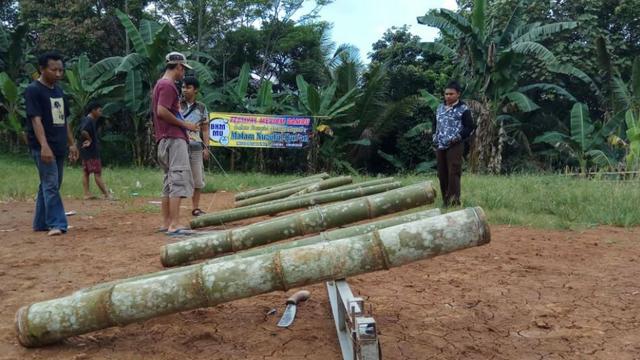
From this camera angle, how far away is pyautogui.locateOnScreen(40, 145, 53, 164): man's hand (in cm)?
442

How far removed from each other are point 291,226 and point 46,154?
250cm

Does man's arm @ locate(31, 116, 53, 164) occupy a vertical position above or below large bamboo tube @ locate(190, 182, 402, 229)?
above

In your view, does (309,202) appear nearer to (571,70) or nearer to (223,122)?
(223,122)

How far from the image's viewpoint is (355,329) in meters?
1.75

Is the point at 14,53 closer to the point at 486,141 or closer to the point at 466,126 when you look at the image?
the point at 486,141

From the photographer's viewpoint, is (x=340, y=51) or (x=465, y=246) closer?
(x=465, y=246)

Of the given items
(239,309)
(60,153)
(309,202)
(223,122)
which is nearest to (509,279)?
(239,309)

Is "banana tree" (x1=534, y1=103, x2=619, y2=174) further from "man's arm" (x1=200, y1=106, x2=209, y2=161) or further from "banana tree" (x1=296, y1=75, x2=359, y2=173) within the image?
"man's arm" (x1=200, y1=106, x2=209, y2=161)

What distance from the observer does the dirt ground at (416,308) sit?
225cm

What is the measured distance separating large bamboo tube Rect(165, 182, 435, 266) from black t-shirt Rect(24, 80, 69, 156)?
2164 millimetres

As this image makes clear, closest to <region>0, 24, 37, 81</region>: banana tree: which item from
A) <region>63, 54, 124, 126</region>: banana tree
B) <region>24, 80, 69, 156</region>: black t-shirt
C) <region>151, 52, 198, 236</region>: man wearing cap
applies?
<region>63, 54, 124, 126</region>: banana tree

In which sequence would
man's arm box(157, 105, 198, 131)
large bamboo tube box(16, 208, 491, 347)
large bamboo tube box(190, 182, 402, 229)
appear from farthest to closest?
large bamboo tube box(190, 182, 402, 229) → man's arm box(157, 105, 198, 131) → large bamboo tube box(16, 208, 491, 347)

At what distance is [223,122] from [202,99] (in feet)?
4.65

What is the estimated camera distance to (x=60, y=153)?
4699 millimetres
